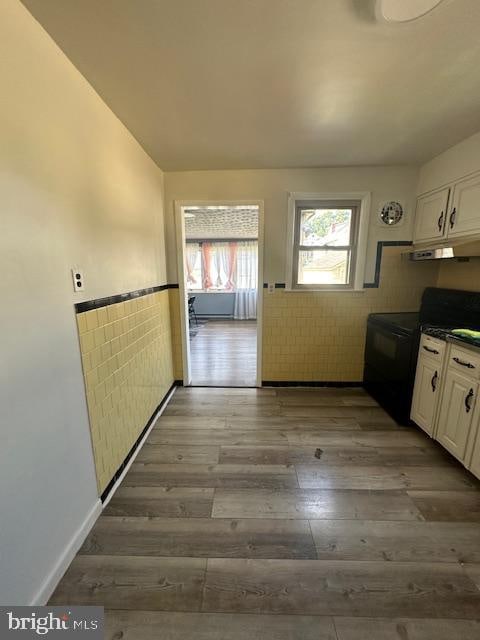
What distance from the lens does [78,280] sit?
1.31 m

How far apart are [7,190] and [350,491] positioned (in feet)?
7.88

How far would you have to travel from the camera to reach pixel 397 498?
1.58 m

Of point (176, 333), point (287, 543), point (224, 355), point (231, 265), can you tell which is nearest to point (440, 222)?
point (287, 543)

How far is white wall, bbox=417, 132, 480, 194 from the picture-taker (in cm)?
196

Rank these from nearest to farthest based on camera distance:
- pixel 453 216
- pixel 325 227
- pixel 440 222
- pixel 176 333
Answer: pixel 453 216 < pixel 440 222 < pixel 325 227 < pixel 176 333

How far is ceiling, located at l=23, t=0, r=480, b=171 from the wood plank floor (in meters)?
2.47

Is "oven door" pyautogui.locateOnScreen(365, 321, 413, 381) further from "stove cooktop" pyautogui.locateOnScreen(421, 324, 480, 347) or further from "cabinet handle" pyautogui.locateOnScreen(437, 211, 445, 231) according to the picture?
"cabinet handle" pyautogui.locateOnScreen(437, 211, 445, 231)

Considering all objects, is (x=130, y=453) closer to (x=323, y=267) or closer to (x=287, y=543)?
(x=287, y=543)

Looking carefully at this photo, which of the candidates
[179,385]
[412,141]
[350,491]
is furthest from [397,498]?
[412,141]

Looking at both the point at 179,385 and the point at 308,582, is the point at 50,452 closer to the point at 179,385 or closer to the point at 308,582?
the point at 308,582

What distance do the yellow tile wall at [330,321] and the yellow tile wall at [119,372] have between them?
1.32 meters

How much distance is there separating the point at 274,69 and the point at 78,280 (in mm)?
1516

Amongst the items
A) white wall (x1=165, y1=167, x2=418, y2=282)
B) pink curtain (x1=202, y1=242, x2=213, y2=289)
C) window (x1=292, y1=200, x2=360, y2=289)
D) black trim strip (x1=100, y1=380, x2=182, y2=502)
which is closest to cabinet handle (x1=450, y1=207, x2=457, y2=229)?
white wall (x1=165, y1=167, x2=418, y2=282)

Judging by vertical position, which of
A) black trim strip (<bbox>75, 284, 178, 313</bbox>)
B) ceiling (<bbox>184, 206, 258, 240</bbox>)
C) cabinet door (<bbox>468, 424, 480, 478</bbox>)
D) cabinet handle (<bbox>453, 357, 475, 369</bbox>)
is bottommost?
cabinet door (<bbox>468, 424, 480, 478</bbox>)
